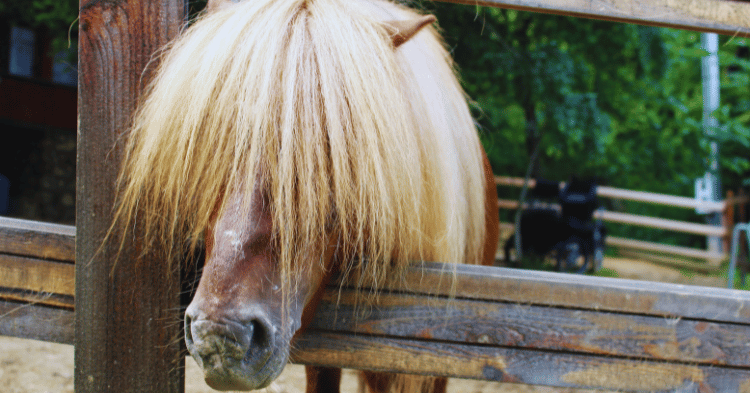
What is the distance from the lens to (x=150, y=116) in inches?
38.5

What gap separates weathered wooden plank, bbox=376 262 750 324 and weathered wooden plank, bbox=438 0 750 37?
2.10 feet

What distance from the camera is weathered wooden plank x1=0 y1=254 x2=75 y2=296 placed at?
1026mm

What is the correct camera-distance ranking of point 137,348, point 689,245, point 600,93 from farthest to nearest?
point 689,245 < point 600,93 < point 137,348

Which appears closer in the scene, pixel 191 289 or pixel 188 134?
pixel 188 134

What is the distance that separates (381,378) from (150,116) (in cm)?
101

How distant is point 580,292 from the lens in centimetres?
98

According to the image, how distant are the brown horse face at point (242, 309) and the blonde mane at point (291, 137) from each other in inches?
1.5

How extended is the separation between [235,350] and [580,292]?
26.7 inches

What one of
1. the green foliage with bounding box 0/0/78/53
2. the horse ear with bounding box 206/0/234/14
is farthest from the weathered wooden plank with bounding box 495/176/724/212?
the horse ear with bounding box 206/0/234/14

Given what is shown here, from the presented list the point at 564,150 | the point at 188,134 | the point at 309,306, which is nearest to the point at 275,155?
the point at 188,134

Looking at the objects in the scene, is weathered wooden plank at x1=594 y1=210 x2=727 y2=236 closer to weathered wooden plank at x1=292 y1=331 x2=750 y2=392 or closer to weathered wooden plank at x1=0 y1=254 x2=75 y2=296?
weathered wooden plank at x1=292 y1=331 x2=750 y2=392

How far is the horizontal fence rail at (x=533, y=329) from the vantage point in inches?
38.2

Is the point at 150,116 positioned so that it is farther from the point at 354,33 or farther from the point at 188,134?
the point at 354,33

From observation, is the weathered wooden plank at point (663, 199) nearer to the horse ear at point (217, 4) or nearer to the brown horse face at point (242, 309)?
the horse ear at point (217, 4)
